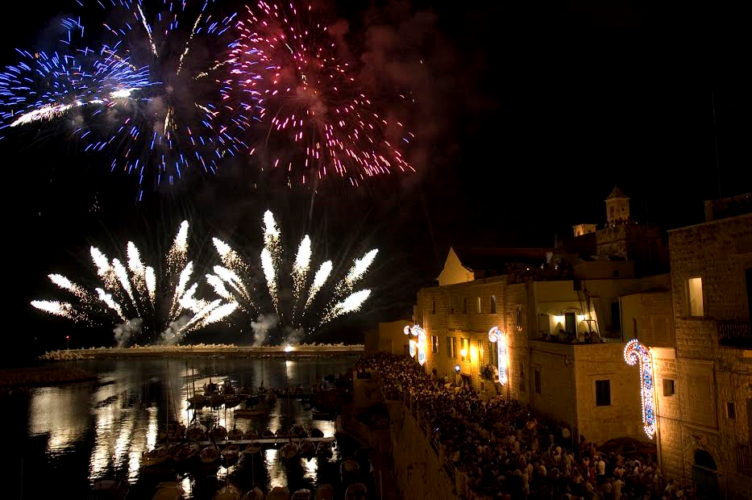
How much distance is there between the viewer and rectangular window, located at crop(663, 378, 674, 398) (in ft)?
58.8

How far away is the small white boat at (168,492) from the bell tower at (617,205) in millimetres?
26777

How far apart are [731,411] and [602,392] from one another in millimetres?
5572

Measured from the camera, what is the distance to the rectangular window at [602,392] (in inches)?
819

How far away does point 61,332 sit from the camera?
136 metres

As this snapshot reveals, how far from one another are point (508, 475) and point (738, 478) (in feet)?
18.6

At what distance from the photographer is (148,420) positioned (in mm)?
48719

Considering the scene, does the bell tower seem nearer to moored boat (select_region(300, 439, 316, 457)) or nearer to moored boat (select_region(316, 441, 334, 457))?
moored boat (select_region(316, 441, 334, 457))

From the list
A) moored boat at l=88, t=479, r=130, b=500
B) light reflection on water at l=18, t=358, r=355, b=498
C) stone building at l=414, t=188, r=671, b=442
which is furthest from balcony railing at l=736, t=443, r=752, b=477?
moored boat at l=88, t=479, r=130, b=500

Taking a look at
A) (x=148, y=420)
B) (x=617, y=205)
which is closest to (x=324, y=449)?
(x=148, y=420)

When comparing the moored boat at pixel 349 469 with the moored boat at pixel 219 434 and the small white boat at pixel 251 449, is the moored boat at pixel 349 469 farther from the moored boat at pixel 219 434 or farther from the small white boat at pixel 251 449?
the moored boat at pixel 219 434

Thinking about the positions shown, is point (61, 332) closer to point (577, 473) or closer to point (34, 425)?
point (34, 425)

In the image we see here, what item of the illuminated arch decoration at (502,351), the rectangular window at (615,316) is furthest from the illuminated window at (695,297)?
the illuminated arch decoration at (502,351)

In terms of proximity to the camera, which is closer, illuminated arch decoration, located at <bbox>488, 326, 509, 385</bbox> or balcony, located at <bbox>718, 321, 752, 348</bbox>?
balcony, located at <bbox>718, 321, 752, 348</bbox>

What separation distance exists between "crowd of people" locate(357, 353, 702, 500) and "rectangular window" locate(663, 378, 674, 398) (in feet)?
7.32
